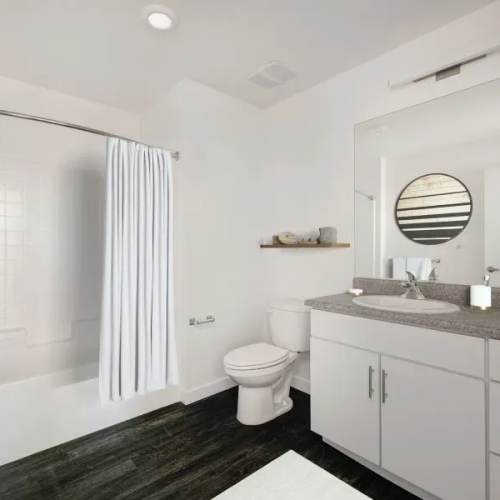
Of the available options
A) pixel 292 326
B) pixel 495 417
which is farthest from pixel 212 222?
pixel 495 417

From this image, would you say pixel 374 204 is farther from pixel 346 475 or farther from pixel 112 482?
pixel 112 482

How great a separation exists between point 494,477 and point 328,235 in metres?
1.53

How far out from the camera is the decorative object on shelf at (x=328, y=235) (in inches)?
92.0

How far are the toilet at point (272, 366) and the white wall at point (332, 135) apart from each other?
0.30 metres

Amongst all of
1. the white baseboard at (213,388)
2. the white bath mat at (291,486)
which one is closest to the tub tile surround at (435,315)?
the white bath mat at (291,486)

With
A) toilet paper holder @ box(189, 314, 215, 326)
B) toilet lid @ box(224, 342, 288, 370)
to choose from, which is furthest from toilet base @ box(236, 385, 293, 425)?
toilet paper holder @ box(189, 314, 215, 326)

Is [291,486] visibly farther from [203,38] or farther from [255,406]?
[203,38]

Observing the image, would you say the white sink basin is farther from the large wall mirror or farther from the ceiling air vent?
the ceiling air vent

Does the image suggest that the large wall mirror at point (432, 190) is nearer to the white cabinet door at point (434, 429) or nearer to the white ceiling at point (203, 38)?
the white ceiling at point (203, 38)

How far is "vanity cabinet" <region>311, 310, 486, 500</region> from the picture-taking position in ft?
4.28

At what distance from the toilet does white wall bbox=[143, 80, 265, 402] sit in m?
0.38

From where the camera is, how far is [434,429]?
4.58 feet

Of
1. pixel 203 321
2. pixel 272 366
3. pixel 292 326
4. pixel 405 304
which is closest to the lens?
pixel 405 304

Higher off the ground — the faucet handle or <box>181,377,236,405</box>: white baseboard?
the faucet handle
